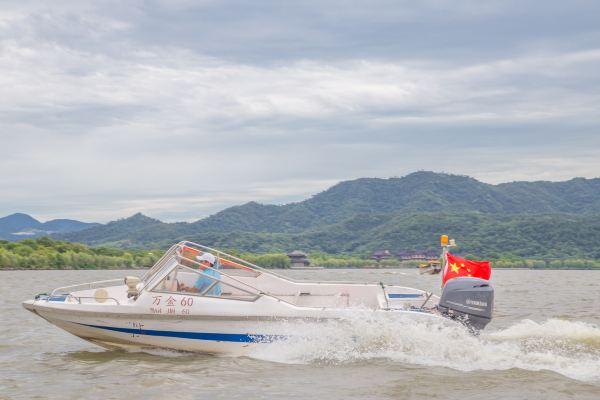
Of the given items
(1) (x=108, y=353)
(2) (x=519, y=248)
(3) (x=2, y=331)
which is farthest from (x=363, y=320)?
(2) (x=519, y=248)

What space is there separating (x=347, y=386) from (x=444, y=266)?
3766mm

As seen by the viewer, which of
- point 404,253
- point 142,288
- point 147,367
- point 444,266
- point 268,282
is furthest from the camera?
point 404,253

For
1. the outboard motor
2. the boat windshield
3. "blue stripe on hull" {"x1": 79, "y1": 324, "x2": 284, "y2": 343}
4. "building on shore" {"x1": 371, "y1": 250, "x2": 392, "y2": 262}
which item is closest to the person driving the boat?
the boat windshield

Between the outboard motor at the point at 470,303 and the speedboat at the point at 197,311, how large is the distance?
0.06 feet

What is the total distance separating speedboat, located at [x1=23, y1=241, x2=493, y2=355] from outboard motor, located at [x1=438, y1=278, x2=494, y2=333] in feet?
0.06

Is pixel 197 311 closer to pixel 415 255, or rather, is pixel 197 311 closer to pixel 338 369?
pixel 338 369

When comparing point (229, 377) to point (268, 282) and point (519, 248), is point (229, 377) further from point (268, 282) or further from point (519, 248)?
point (519, 248)

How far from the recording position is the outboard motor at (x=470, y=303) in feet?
42.4

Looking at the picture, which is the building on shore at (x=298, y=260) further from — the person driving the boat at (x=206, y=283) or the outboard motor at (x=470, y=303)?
the outboard motor at (x=470, y=303)

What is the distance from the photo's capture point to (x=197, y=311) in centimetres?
1251

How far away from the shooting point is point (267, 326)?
12.5 m

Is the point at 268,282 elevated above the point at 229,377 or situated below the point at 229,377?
above

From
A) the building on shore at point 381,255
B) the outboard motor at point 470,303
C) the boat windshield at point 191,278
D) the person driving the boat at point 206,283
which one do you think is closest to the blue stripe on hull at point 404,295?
the outboard motor at point 470,303

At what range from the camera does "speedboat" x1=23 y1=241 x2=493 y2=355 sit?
1247cm
